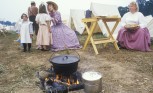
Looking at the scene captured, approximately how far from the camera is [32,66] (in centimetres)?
558

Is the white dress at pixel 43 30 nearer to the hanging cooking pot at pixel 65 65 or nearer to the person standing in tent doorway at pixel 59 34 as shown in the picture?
the person standing in tent doorway at pixel 59 34

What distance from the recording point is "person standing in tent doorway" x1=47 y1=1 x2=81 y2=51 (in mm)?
7730

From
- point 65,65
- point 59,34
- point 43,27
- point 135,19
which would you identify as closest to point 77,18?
point 59,34

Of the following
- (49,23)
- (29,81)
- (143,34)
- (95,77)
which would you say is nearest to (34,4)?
(49,23)

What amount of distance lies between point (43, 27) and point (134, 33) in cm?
276

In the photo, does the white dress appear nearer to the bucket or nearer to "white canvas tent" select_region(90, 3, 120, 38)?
"white canvas tent" select_region(90, 3, 120, 38)

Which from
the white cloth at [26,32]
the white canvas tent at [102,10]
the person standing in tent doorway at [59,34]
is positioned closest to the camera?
the white cloth at [26,32]

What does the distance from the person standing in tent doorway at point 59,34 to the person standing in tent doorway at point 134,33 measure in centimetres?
151

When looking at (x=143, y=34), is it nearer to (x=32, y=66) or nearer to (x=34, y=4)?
(x=32, y=66)

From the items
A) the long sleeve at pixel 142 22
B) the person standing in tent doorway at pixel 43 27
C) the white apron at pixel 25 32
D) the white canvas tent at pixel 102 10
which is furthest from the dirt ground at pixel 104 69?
the white canvas tent at pixel 102 10

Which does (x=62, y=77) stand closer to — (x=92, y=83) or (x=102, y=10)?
(x=92, y=83)

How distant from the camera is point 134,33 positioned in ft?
24.1

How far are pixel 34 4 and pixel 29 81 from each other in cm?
694

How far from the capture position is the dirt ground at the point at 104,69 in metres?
4.16
